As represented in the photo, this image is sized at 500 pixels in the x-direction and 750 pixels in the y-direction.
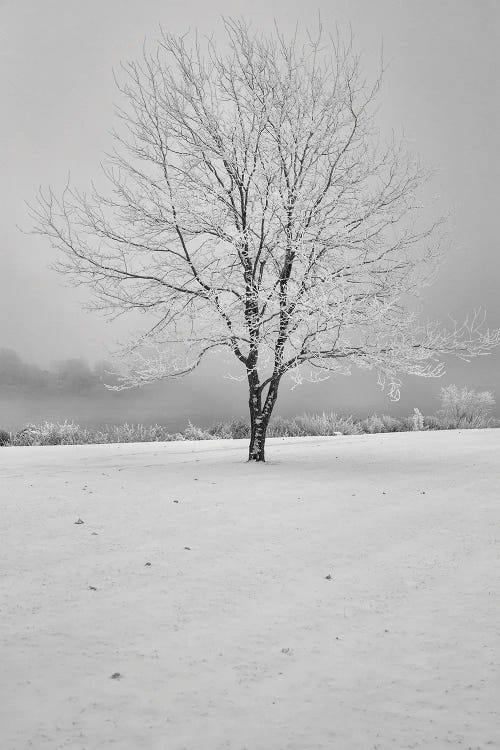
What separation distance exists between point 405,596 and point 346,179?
9.15m

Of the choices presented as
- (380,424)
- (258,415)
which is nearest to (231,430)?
A: (380,424)

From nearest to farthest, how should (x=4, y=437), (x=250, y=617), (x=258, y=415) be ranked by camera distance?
1. (x=250, y=617)
2. (x=258, y=415)
3. (x=4, y=437)

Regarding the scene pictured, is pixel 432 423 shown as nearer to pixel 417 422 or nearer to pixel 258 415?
pixel 417 422

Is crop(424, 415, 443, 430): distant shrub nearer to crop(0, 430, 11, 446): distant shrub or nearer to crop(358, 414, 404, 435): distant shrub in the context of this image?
crop(358, 414, 404, 435): distant shrub

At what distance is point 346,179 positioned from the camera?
11.8 m

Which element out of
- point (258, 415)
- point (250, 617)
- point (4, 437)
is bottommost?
point (250, 617)

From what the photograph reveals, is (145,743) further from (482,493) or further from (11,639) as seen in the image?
(482,493)

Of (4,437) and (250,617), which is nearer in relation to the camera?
(250,617)

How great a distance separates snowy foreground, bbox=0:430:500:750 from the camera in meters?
2.88

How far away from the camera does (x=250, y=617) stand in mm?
4109

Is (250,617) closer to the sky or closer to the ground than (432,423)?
closer to the ground

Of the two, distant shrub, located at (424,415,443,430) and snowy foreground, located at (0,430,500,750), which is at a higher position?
distant shrub, located at (424,415,443,430)

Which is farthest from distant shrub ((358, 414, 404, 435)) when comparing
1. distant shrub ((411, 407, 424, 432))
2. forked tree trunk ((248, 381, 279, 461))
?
forked tree trunk ((248, 381, 279, 461))

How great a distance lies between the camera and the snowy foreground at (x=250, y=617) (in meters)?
2.88
